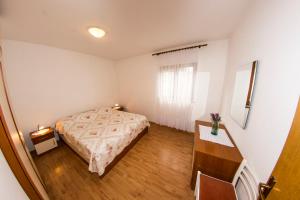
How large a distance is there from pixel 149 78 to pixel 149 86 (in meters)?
0.28

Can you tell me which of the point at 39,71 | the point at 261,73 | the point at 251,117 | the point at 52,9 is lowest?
the point at 251,117

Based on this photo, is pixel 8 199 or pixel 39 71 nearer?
pixel 8 199

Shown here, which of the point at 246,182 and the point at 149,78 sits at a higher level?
the point at 149,78

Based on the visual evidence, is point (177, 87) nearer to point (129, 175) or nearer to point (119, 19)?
point (119, 19)

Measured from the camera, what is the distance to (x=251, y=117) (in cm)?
101

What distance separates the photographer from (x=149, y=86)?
338 centimetres

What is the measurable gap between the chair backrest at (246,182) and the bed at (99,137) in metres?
1.77

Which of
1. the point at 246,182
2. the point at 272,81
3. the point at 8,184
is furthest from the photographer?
the point at 246,182

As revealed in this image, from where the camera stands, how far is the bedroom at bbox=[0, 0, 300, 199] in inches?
29.2

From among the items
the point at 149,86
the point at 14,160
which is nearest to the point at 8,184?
the point at 14,160

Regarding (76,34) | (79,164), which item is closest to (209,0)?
(76,34)

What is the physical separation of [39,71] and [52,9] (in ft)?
5.50

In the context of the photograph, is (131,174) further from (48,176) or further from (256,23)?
(256,23)

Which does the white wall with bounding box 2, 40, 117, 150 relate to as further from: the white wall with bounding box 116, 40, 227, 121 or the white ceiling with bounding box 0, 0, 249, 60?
the white wall with bounding box 116, 40, 227, 121
